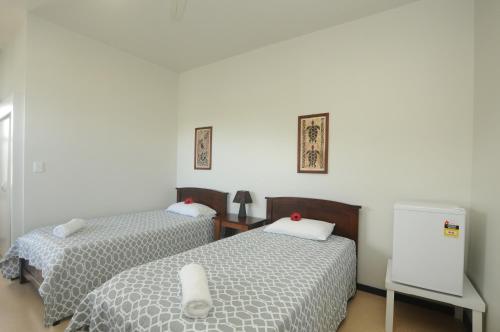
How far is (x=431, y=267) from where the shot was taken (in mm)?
1749

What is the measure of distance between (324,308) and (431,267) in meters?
0.85

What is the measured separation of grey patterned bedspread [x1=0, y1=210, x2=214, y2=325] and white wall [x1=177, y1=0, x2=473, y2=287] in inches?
39.0

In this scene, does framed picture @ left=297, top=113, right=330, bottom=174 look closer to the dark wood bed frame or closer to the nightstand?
the nightstand

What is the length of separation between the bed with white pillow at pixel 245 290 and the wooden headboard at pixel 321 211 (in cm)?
19

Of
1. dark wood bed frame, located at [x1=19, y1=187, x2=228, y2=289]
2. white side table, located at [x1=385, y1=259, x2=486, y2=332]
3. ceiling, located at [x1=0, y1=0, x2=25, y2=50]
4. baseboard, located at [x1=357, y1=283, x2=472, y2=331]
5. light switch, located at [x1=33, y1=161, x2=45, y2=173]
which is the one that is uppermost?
ceiling, located at [x1=0, y1=0, x2=25, y2=50]

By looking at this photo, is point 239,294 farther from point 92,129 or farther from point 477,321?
point 92,129

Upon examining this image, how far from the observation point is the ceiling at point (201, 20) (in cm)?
235

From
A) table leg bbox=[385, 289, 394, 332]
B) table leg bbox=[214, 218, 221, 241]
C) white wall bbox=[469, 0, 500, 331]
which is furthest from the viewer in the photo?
table leg bbox=[214, 218, 221, 241]

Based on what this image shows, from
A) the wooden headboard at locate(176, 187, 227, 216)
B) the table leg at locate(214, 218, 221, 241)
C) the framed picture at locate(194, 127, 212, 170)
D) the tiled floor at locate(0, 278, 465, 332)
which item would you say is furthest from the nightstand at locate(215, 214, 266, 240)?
the tiled floor at locate(0, 278, 465, 332)

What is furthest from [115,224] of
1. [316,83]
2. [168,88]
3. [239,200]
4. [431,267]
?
[431,267]

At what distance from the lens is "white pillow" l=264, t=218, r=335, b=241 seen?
2.29m

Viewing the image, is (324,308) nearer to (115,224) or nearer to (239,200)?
(239,200)

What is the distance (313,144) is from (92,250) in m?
2.32

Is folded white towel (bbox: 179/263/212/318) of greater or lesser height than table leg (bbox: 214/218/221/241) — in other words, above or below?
above
